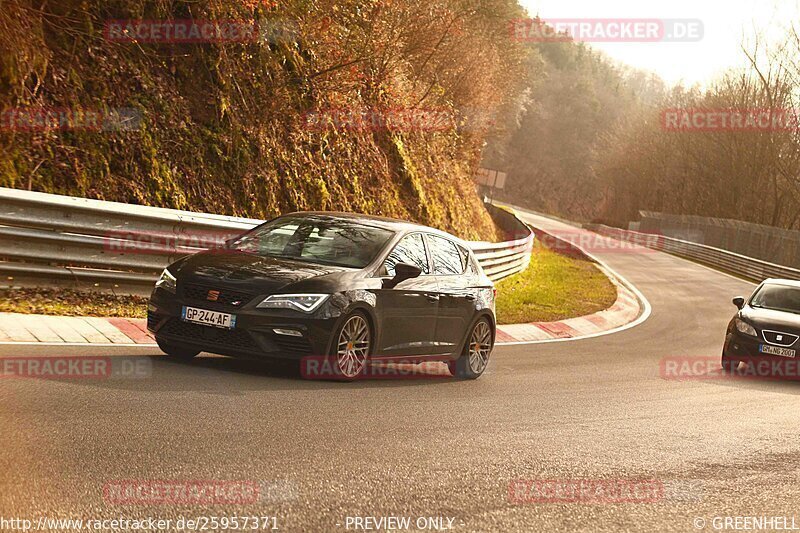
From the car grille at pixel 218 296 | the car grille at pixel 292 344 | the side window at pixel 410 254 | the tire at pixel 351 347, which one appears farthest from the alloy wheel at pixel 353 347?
the car grille at pixel 218 296

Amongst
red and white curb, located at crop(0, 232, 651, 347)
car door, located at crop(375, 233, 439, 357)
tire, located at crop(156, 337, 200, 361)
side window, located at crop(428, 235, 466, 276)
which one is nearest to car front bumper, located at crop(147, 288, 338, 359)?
tire, located at crop(156, 337, 200, 361)

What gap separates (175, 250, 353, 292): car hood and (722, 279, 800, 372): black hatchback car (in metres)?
8.96

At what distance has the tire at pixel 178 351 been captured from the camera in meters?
9.19

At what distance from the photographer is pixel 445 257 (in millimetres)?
10922

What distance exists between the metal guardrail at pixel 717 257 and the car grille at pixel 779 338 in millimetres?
29297

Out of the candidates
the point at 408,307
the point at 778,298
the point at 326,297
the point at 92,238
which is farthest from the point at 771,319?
the point at 92,238

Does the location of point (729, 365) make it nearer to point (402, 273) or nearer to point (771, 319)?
point (771, 319)

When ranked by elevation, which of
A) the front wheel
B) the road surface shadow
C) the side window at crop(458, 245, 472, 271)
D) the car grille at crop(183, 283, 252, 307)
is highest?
the side window at crop(458, 245, 472, 271)

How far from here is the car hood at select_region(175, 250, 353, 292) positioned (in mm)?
8672

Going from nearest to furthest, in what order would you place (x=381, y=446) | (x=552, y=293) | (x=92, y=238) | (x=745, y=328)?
(x=381, y=446), (x=92, y=238), (x=745, y=328), (x=552, y=293)

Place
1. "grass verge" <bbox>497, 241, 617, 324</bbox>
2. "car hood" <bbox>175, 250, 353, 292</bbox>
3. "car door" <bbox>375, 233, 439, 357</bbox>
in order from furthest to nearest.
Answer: "grass verge" <bbox>497, 241, 617, 324</bbox> → "car door" <bbox>375, 233, 439, 357</bbox> → "car hood" <bbox>175, 250, 353, 292</bbox>

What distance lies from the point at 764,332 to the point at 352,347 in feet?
29.6

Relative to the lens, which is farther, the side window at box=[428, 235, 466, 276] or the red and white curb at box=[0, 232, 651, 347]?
the side window at box=[428, 235, 466, 276]

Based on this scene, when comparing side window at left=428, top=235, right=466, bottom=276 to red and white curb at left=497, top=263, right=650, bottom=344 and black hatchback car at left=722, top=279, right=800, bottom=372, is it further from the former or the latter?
black hatchback car at left=722, top=279, right=800, bottom=372
